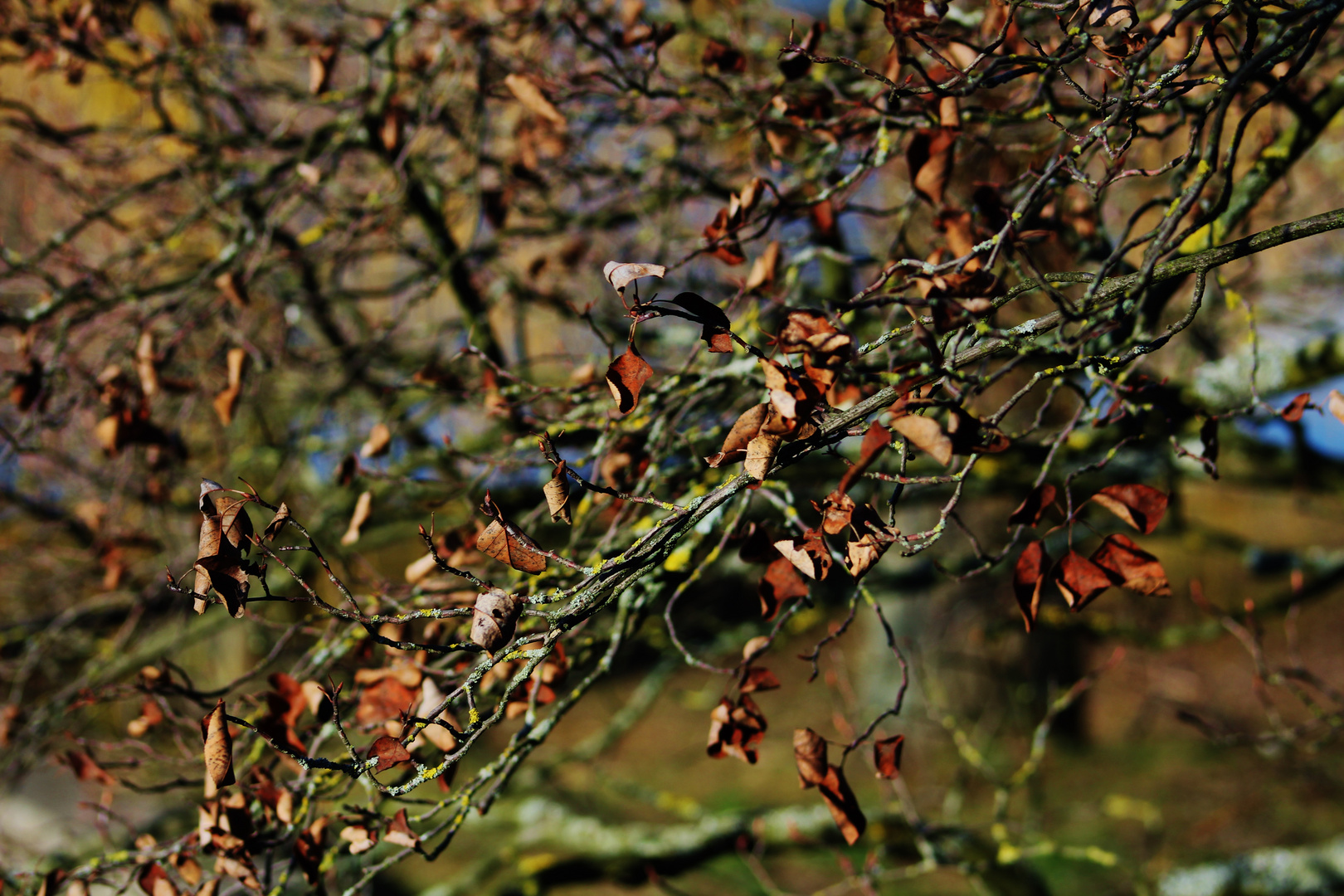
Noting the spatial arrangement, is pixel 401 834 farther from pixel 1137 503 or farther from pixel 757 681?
pixel 1137 503

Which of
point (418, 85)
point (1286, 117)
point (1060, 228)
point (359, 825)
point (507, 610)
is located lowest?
point (359, 825)

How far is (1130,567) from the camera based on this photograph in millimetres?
1301

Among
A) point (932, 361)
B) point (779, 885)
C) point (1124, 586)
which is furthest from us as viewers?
point (779, 885)

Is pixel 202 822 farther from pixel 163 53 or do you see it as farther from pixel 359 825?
pixel 163 53

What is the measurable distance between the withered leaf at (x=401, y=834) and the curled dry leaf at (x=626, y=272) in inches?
39.8

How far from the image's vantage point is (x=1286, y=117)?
3.64m

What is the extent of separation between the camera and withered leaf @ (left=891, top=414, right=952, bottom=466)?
3.55 feet

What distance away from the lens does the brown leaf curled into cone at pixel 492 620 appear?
3.85ft

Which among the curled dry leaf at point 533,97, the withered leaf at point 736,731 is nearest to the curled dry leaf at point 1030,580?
the withered leaf at point 736,731

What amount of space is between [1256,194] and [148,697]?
299 cm

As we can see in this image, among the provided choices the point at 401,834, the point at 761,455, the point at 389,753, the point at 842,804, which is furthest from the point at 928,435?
the point at 401,834

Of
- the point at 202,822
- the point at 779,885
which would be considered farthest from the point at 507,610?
the point at 779,885

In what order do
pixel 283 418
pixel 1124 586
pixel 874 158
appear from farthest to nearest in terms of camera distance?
pixel 283 418
pixel 874 158
pixel 1124 586

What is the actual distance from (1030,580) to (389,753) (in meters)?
1.05
